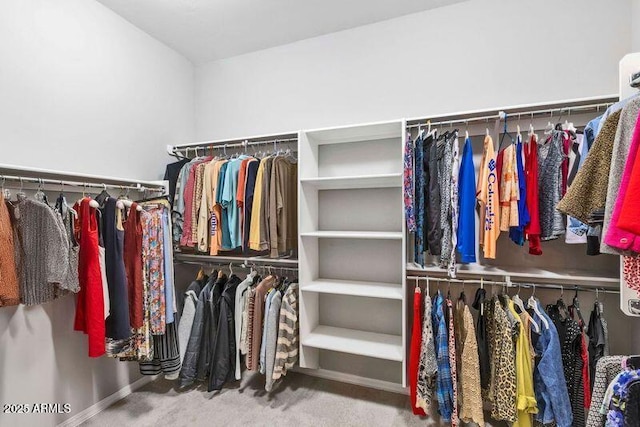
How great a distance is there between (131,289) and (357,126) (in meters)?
1.79

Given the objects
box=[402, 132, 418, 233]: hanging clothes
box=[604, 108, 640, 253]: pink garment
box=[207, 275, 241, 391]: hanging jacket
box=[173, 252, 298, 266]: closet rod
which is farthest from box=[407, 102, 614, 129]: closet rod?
box=[207, 275, 241, 391]: hanging jacket

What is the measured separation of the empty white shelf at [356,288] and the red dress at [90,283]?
47.0 inches

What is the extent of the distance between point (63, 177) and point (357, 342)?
2.13 metres

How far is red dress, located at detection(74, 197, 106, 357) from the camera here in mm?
1545

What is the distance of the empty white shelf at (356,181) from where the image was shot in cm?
187

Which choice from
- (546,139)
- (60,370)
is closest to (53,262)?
(60,370)

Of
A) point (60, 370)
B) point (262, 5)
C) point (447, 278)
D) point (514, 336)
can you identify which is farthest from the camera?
point (262, 5)

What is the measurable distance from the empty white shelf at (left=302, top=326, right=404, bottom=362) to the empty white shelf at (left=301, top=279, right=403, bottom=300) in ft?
1.20

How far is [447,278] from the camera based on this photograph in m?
1.90

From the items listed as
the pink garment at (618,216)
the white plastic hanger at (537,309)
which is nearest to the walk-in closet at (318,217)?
the white plastic hanger at (537,309)

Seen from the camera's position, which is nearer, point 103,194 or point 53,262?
point 53,262

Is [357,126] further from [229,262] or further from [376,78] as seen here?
[229,262]

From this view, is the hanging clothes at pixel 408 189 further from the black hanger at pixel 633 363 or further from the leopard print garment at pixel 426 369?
the black hanger at pixel 633 363

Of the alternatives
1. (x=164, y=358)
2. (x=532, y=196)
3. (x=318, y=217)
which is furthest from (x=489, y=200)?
(x=164, y=358)
